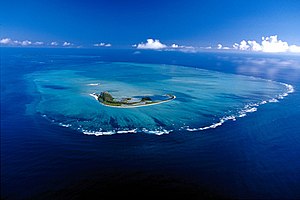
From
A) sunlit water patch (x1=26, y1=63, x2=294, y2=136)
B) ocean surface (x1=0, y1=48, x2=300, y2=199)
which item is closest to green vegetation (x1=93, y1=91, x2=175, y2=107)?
sunlit water patch (x1=26, y1=63, x2=294, y2=136)

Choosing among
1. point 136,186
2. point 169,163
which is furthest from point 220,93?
point 136,186

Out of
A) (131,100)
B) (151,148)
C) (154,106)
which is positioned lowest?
(151,148)

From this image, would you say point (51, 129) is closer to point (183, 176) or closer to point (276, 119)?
point (183, 176)

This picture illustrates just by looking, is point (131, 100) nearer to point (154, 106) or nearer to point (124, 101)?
point (124, 101)

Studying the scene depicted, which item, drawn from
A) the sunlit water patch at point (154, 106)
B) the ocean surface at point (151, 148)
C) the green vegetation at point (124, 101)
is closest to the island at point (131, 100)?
the green vegetation at point (124, 101)

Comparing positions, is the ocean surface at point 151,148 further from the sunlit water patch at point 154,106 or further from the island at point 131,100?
the island at point 131,100

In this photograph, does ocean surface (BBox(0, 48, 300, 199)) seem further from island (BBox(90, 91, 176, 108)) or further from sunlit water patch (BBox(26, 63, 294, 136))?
island (BBox(90, 91, 176, 108))

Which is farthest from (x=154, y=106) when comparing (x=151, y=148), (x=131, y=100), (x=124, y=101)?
(x=151, y=148)

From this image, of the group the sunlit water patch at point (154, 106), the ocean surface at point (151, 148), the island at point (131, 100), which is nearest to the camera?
the ocean surface at point (151, 148)
